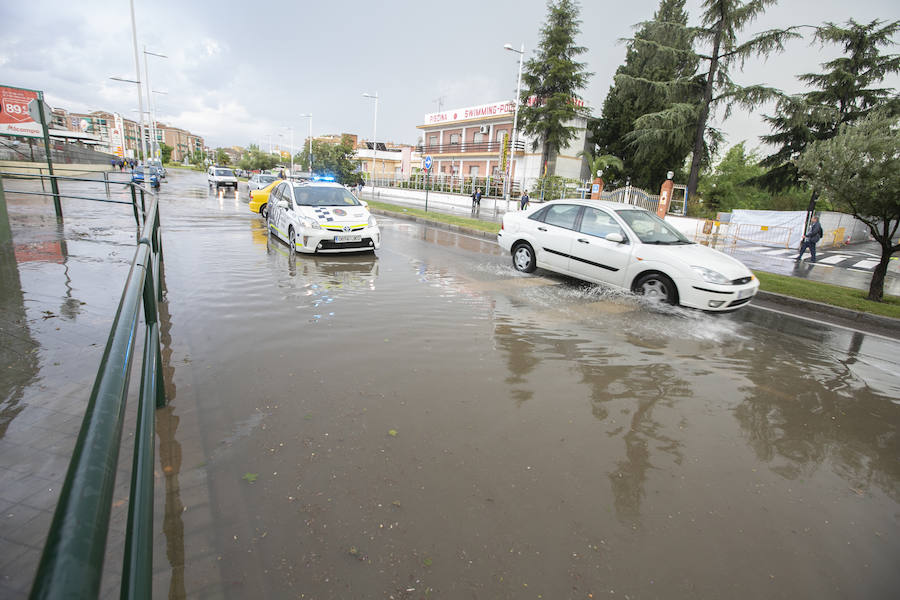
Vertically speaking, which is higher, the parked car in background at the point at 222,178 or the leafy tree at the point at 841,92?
the leafy tree at the point at 841,92

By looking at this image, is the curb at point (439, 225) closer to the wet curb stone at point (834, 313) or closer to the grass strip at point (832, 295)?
the grass strip at point (832, 295)

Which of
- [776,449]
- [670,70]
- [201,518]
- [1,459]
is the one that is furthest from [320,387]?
[670,70]

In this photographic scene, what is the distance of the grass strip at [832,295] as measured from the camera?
852cm

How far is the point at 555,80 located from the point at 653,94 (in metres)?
10.9

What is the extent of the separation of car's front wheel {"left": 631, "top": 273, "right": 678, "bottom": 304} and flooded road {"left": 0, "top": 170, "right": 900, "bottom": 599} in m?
1.00

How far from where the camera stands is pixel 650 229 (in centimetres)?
826

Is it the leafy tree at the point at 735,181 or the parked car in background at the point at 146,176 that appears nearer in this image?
the parked car in background at the point at 146,176

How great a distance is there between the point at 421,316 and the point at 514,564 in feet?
13.7

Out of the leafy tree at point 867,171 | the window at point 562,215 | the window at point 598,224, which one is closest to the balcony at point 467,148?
the leafy tree at point 867,171

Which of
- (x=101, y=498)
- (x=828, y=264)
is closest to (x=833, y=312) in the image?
(x=828, y=264)

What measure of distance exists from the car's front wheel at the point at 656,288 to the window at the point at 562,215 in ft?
5.56

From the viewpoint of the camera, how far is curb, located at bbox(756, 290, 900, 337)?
7.91 metres

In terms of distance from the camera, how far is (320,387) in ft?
13.8

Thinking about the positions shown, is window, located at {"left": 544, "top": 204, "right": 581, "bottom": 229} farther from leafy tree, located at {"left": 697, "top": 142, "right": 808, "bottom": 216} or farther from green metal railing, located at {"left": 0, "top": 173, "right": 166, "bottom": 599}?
leafy tree, located at {"left": 697, "top": 142, "right": 808, "bottom": 216}
